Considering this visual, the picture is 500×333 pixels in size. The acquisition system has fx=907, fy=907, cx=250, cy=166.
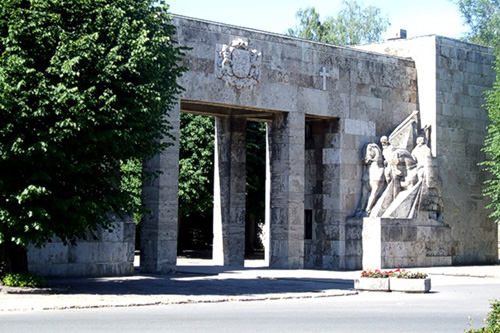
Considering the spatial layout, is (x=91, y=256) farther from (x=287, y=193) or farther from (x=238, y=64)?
(x=238, y=64)

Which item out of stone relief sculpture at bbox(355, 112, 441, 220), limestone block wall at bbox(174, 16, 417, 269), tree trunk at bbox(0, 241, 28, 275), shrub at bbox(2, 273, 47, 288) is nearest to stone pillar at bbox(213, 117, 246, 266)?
limestone block wall at bbox(174, 16, 417, 269)

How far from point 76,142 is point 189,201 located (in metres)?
22.0

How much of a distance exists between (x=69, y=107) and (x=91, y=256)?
650cm

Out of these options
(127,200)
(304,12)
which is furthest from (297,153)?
(304,12)

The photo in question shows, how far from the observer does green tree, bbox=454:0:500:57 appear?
2203 inches

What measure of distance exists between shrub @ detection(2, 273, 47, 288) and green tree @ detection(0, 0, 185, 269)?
86cm

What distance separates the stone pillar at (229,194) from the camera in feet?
104

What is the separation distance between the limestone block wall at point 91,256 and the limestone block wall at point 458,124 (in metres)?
12.6

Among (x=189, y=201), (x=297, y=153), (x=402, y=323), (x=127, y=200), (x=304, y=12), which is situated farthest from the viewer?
(x=304, y=12)

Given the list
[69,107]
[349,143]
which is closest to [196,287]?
[69,107]

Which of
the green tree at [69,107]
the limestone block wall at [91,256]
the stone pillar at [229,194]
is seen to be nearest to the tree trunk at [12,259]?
the green tree at [69,107]

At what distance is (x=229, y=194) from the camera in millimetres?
31688

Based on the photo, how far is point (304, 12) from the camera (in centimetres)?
6022

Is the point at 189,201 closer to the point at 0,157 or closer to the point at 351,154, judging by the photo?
the point at 351,154
